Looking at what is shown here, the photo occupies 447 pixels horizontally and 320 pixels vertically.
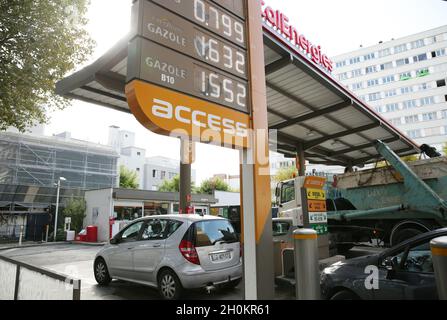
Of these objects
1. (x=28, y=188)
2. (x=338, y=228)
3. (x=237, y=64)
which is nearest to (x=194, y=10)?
(x=237, y=64)

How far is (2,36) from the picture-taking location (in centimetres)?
1017

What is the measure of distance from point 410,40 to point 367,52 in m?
7.50

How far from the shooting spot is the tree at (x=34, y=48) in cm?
1024

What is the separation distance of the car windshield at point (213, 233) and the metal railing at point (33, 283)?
2778mm

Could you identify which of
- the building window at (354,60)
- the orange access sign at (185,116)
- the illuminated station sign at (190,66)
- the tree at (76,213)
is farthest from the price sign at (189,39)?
the building window at (354,60)

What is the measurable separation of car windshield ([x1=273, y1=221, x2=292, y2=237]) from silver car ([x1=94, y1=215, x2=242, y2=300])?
225cm

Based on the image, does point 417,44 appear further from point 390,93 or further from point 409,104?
point 409,104

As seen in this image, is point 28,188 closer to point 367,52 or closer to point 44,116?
point 44,116

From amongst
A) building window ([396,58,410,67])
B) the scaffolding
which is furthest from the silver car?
building window ([396,58,410,67])

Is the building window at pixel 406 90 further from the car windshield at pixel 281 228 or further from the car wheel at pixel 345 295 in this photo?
the car wheel at pixel 345 295

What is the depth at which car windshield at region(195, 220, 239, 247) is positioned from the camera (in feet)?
20.0

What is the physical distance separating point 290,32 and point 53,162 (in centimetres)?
3122

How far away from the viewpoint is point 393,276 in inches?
152

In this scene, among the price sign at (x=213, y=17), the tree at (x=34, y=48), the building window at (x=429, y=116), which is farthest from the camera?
the building window at (x=429, y=116)
